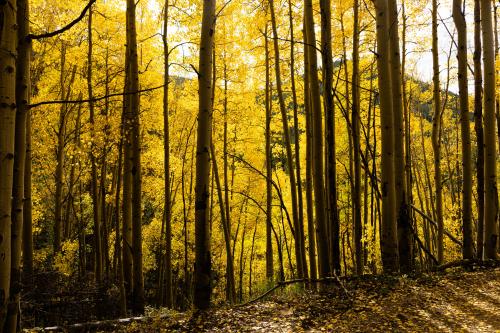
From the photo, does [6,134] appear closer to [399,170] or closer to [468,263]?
[399,170]

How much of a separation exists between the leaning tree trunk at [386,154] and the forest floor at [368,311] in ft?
1.28

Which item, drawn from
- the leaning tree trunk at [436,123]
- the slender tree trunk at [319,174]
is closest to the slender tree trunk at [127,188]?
the slender tree trunk at [319,174]

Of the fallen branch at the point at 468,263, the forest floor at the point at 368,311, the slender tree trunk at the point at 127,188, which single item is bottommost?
the forest floor at the point at 368,311

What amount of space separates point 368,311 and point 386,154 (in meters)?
2.24

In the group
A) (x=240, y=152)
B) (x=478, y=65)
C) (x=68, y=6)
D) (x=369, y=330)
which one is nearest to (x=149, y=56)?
(x=68, y=6)

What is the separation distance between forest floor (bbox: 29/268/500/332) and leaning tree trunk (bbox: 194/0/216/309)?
0.42 meters

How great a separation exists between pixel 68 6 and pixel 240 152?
9.23 meters

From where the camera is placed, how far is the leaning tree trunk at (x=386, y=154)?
5.57 metres

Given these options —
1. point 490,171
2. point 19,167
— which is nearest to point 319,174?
point 490,171

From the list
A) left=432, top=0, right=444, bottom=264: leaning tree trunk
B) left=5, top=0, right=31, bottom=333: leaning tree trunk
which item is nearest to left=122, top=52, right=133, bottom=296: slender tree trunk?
left=5, top=0, right=31, bottom=333: leaning tree trunk

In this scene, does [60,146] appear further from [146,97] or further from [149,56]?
[149,56]

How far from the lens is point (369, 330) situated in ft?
12.6

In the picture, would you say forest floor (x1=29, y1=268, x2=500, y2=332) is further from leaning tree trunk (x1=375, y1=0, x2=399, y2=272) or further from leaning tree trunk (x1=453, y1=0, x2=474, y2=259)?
leaning tree trunk (x1=453, y1=0, x2=474, y2=259)

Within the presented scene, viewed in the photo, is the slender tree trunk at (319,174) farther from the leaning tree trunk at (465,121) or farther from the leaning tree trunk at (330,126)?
the leaning tree trunk at (465,121)
